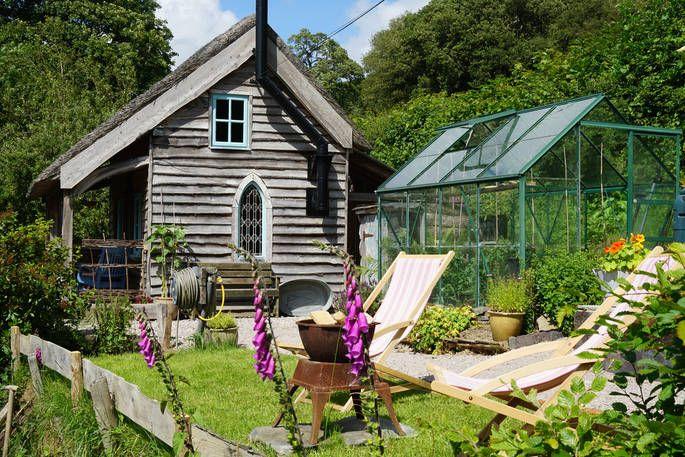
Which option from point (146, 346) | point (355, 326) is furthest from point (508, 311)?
point (355, 326)

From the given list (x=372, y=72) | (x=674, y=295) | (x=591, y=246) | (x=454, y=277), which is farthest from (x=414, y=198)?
(x=372, y=72)

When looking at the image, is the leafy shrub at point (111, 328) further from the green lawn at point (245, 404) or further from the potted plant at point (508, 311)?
the potted plant at point (508, 311)

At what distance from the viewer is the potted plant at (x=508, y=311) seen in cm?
929

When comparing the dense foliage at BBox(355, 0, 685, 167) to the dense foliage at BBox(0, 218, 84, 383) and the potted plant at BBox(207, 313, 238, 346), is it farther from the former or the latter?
the dense foliage at BBox(0, 218, 84, 383)

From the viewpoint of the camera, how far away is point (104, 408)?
4.70 m

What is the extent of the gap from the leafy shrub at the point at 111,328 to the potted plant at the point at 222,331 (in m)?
0.93

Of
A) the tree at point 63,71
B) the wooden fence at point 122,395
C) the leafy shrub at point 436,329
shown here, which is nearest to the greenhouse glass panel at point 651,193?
the leafy shrub at point 436,329

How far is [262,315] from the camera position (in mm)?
3342

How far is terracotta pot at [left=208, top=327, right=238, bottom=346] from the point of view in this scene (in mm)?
9273

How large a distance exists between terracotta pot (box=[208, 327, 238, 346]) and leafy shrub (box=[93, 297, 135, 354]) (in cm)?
95

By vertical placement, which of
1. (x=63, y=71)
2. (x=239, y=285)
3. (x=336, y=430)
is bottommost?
(x=336, y=430)

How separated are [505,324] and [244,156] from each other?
6.54 meters

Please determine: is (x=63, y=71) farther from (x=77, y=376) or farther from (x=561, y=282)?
(x=77, y=376)

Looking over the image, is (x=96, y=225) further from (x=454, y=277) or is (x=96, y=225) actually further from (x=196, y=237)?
(x=454, y=277)
